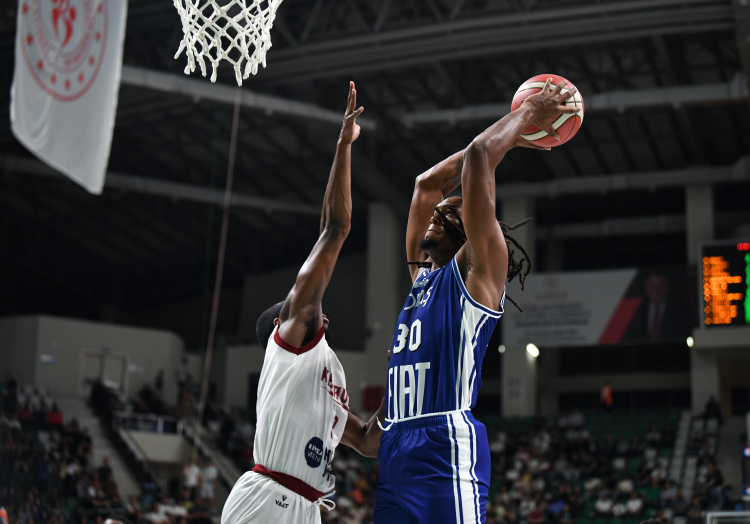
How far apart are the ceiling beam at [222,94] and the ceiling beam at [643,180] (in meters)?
6.12

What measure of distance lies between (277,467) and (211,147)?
70.5 feet

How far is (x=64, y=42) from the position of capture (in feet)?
29.6

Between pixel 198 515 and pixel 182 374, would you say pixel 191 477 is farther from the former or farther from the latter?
pixel 182 374

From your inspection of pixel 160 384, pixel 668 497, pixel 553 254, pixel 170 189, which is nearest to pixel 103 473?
pixel 160 384

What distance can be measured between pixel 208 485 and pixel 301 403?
17.6m

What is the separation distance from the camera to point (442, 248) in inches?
156

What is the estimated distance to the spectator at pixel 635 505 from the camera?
1708 cm

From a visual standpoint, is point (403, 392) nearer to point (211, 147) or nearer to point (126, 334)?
point (211, 147)

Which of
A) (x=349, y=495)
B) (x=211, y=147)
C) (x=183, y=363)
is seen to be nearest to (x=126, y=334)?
(x=183, y=363)

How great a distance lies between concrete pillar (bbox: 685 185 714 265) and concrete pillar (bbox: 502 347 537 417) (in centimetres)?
523

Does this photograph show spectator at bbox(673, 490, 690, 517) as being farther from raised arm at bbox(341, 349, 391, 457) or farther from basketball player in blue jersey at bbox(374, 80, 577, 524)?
basketball player in blue jersey at bbox(374, 80, 577, 524)

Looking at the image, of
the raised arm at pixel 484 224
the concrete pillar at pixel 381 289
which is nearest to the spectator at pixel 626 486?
the concrete pillar at pixel 381 289

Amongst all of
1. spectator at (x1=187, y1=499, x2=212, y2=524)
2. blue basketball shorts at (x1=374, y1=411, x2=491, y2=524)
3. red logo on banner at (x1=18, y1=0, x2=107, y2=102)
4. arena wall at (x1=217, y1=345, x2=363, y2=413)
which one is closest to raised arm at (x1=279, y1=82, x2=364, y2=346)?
blue basketball shorts at (x1=374, y1=411, x2=491, y2=524)

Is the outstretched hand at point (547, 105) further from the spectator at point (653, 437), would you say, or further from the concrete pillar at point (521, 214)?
the concrete pillar at point (521, 214)
